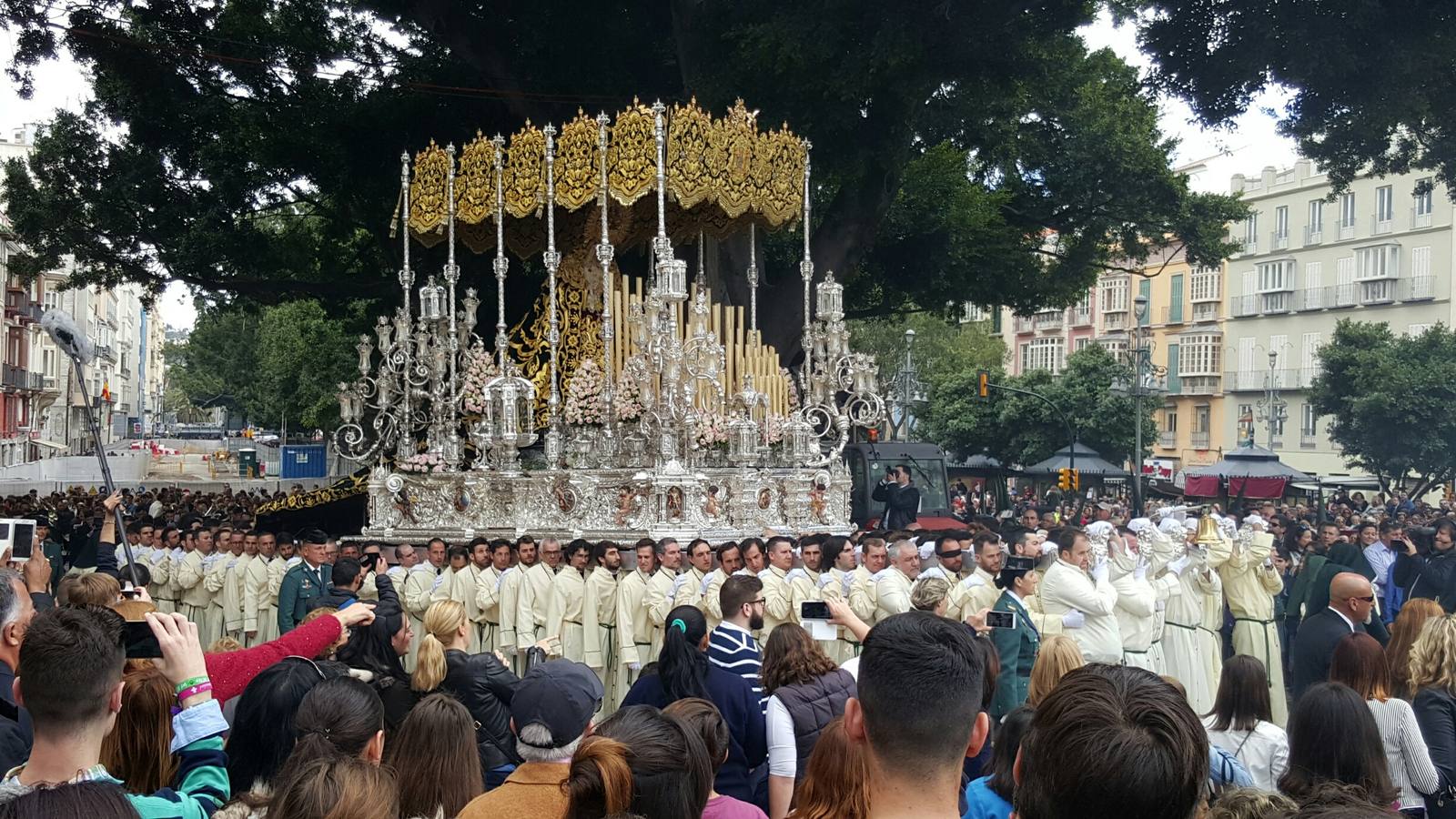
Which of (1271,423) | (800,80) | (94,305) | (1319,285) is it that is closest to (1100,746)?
(800,80)

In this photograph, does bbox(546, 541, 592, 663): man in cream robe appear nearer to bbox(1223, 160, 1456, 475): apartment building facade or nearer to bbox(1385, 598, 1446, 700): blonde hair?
bbox(1385, 598, 1446, 700): blonde hair

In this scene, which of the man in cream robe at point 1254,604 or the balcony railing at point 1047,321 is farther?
the balcony railing at point 1047,321

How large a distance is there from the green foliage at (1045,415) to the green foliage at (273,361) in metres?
Answer: 21.3

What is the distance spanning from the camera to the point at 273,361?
54469 mm

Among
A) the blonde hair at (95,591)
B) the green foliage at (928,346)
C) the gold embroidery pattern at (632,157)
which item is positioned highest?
the gold embroidery pattern at (632,157)

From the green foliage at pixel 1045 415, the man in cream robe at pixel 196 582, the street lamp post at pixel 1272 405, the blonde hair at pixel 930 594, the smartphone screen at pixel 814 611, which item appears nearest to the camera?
the smartphone screen at pixel 814 611

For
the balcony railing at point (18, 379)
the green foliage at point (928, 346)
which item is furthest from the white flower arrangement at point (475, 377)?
the balcony railing at point (18, 379)

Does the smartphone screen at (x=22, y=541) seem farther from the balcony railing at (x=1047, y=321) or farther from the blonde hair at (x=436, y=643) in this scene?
the balcony railing at (x=1047, y=321)

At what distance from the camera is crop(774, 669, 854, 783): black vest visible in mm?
6410

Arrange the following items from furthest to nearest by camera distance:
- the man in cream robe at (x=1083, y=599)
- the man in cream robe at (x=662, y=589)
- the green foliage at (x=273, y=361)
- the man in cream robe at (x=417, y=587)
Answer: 1. the green foliage at (x=273, y=361)
2. the man in cream robe at (x=417, y=587)
3. the man in cream robe at (x=662, y=589)
4. the man in cream robe at (x=1083, y=599)

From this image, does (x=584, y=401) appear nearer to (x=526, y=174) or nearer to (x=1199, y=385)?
(x=526, y=174)

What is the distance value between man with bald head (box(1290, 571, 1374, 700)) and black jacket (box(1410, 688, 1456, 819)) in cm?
199

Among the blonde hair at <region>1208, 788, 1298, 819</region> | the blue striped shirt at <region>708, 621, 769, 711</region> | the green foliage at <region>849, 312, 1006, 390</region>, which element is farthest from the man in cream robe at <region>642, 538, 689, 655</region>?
the green foliage at <region>849, 312, 1006, 390</region>

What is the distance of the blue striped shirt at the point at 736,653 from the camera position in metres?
7.32
